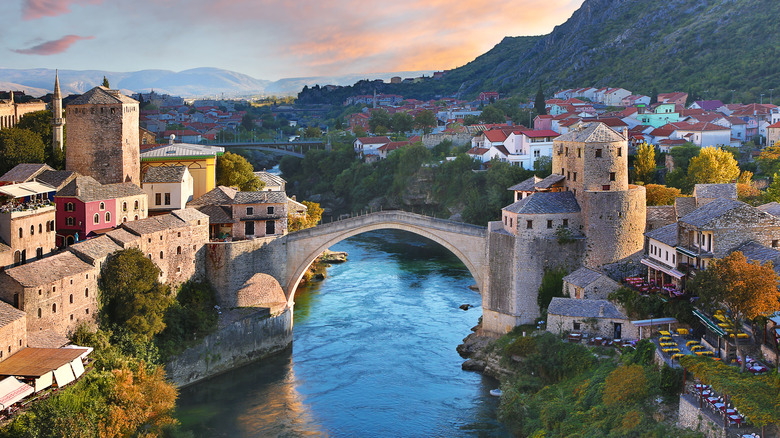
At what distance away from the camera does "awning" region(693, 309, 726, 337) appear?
834 inches

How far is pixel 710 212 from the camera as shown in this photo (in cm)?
2478

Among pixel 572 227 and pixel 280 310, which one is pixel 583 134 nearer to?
pixel 572 227

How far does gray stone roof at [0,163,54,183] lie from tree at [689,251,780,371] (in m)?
22.8

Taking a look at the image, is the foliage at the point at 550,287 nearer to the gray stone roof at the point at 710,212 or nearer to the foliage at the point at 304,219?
the gray stone roof at the point at 710,212

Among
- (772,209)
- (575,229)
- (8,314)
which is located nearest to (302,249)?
(575,229)

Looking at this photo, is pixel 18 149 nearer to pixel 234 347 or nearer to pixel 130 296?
pixel 130 296

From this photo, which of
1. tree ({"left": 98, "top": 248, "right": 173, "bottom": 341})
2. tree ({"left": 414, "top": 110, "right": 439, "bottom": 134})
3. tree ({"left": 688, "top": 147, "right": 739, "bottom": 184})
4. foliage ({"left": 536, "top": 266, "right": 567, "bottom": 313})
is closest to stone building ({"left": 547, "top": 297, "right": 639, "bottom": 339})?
foliage ({"left": 536, "top": 266, "right": 567, "bottom": 313})

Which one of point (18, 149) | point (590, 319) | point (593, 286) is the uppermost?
point (18, 149)

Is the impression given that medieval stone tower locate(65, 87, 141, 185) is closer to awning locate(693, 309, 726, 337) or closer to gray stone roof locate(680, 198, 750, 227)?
gray stone roof locate(680, 198, 750, 227)

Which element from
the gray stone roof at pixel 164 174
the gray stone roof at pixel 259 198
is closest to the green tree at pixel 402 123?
the gray stone roof at pixel 164 174

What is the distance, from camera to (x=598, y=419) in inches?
835

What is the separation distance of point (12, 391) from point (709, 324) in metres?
17.8

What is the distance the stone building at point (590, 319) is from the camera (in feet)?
83.4

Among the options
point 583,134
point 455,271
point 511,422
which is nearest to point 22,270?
point 511,422
